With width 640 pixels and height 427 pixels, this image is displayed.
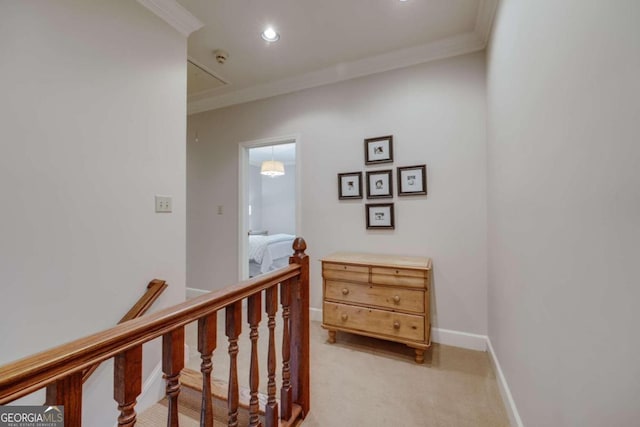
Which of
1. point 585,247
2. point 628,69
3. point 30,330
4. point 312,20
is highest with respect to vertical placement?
point 312,20

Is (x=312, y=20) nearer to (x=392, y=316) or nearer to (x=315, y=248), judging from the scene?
(x=315, y=248)

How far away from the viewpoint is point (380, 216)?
2551mm

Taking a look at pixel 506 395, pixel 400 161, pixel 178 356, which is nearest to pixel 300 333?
pixel 178 356

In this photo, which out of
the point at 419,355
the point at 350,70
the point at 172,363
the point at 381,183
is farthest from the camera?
the point at 350,70

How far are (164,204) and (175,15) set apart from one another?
1.36m

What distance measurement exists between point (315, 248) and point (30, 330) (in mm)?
2058

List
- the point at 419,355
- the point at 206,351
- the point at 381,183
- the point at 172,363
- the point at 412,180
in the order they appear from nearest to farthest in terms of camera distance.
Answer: the point at 172,363, the point at 206,351, the point at 419,355, the point at 412,180, the point at 381,183

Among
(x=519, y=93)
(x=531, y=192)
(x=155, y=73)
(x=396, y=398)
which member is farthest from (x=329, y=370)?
(x=155, y=73)

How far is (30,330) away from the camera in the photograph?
127 centimetres

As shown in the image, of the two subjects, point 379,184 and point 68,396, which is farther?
point 379,184

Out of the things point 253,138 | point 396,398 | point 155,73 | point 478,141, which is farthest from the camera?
point 253,138

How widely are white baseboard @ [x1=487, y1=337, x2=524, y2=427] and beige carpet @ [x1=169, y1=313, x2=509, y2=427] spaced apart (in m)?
0.05

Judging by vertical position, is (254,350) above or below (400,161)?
below

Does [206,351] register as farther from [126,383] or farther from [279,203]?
[279,203]
